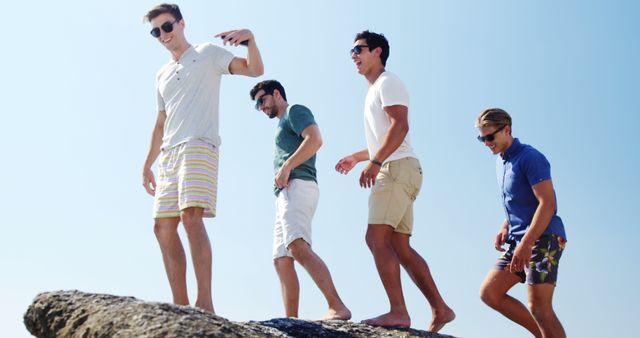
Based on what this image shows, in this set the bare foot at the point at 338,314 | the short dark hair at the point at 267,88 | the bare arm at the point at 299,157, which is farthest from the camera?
the short dark hair at the point at 267,88

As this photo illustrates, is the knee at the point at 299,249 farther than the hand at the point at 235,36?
Yes

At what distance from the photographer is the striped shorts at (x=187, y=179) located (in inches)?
305

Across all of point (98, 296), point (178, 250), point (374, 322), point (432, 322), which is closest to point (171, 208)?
point (178, 250)

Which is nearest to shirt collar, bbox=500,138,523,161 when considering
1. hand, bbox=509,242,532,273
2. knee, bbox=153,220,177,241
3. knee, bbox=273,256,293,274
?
hand, bbox=509,242,532,273

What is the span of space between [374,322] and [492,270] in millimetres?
1262

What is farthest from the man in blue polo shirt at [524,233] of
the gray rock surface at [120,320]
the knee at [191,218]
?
the knee at [191,218]

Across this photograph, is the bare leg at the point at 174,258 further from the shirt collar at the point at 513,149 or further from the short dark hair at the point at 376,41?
the shirt collar at the point at 513,149

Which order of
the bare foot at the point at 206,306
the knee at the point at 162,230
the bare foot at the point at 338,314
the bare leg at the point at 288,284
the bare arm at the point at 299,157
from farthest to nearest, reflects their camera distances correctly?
the bare leg at the point at 288,284 < the bare arm at the point at 299,157 < the bare foot at the point at 338,314 < the knee at the point at 162,230 < the bare foot at the point at 206,306

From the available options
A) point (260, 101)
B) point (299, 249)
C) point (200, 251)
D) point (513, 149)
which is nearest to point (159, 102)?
point (260, 101)

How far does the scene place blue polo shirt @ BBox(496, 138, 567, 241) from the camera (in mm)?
7707

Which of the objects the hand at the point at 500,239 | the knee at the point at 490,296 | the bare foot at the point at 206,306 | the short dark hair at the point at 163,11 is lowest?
the bare foot at the point at 206,306

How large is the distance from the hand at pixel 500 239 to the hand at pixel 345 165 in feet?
5.58

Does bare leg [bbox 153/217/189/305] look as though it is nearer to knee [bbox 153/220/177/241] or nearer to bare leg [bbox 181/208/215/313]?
knee [bbox 153/220/177/241]

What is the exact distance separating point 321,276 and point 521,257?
200 centimetres
